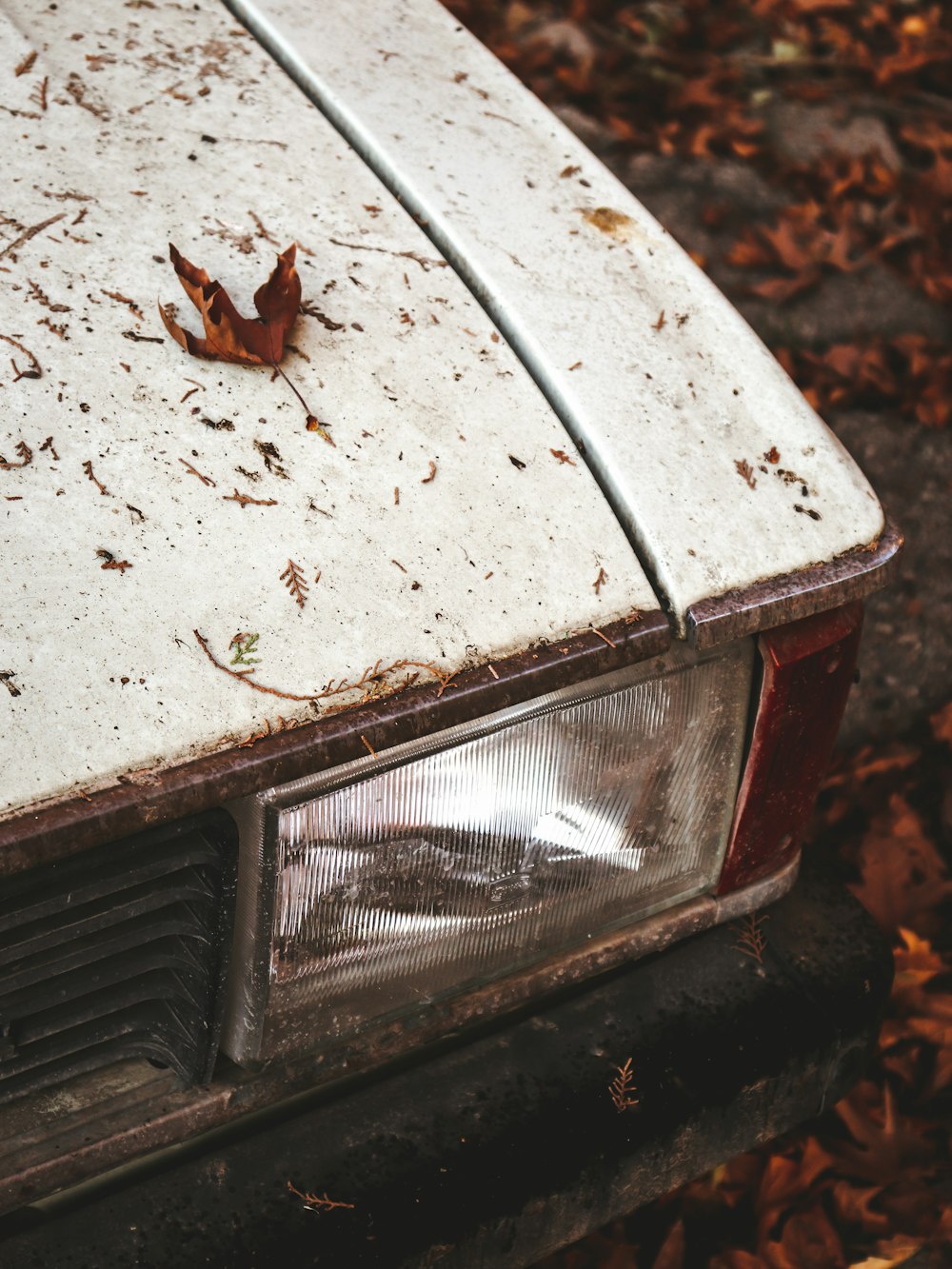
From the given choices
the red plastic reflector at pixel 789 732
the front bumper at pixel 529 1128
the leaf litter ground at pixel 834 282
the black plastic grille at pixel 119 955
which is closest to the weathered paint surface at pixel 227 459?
the black plastic grille at pixel 119 955

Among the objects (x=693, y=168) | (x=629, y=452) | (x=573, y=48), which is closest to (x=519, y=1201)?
(x=629, y=452)

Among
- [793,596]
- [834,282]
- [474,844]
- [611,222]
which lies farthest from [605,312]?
[834,282]

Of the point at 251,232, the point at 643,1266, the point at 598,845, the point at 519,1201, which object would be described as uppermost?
the point at 251,232

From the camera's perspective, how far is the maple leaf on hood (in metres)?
1.36

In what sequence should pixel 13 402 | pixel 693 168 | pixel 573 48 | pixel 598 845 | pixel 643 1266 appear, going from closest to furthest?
pixel 13 402, pixel 598 845, pixel 643 1266, pixel 693 168, pixel 573 48

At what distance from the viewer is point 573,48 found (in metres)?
5.04

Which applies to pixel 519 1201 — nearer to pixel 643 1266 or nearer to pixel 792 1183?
pixel 643 1266

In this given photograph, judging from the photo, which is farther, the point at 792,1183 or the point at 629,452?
the point at 792,1183

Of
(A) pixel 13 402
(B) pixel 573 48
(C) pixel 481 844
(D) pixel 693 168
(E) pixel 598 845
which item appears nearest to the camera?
(A) pixel 13 402

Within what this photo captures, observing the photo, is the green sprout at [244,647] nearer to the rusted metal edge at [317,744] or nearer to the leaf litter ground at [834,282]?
the rusted metal edge at [317,744]

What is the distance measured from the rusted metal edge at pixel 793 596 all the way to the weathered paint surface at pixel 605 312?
0.02m

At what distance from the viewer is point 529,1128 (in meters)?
1.50

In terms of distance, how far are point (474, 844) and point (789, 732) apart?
0.45m

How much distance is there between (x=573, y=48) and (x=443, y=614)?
4.50 m
